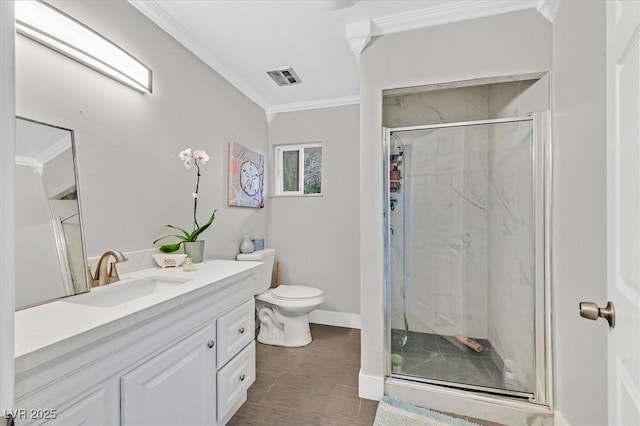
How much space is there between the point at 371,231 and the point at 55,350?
154 cm

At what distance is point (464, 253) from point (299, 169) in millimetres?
1891

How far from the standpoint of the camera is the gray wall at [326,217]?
2891 millimetres

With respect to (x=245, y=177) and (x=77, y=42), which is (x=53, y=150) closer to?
(x=77, y=42)

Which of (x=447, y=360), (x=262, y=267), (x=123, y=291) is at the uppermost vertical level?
(x=123, y=291)

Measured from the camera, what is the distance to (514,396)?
165cm

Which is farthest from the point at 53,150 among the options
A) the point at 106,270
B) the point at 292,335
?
the point at 292,335

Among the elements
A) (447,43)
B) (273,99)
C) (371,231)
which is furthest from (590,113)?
(273,99)

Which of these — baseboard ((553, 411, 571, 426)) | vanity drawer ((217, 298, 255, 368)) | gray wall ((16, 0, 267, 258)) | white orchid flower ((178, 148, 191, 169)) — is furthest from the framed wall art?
baseboard ((553, 411, 571, 426))

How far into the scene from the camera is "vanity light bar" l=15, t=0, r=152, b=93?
1124mm

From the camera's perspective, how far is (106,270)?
4.41 feet

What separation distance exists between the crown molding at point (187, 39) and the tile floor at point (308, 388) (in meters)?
2.37

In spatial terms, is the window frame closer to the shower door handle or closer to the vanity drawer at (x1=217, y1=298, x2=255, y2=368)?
the vanity drawer at (x1=217, y1=298, x2=255, y2=368)
